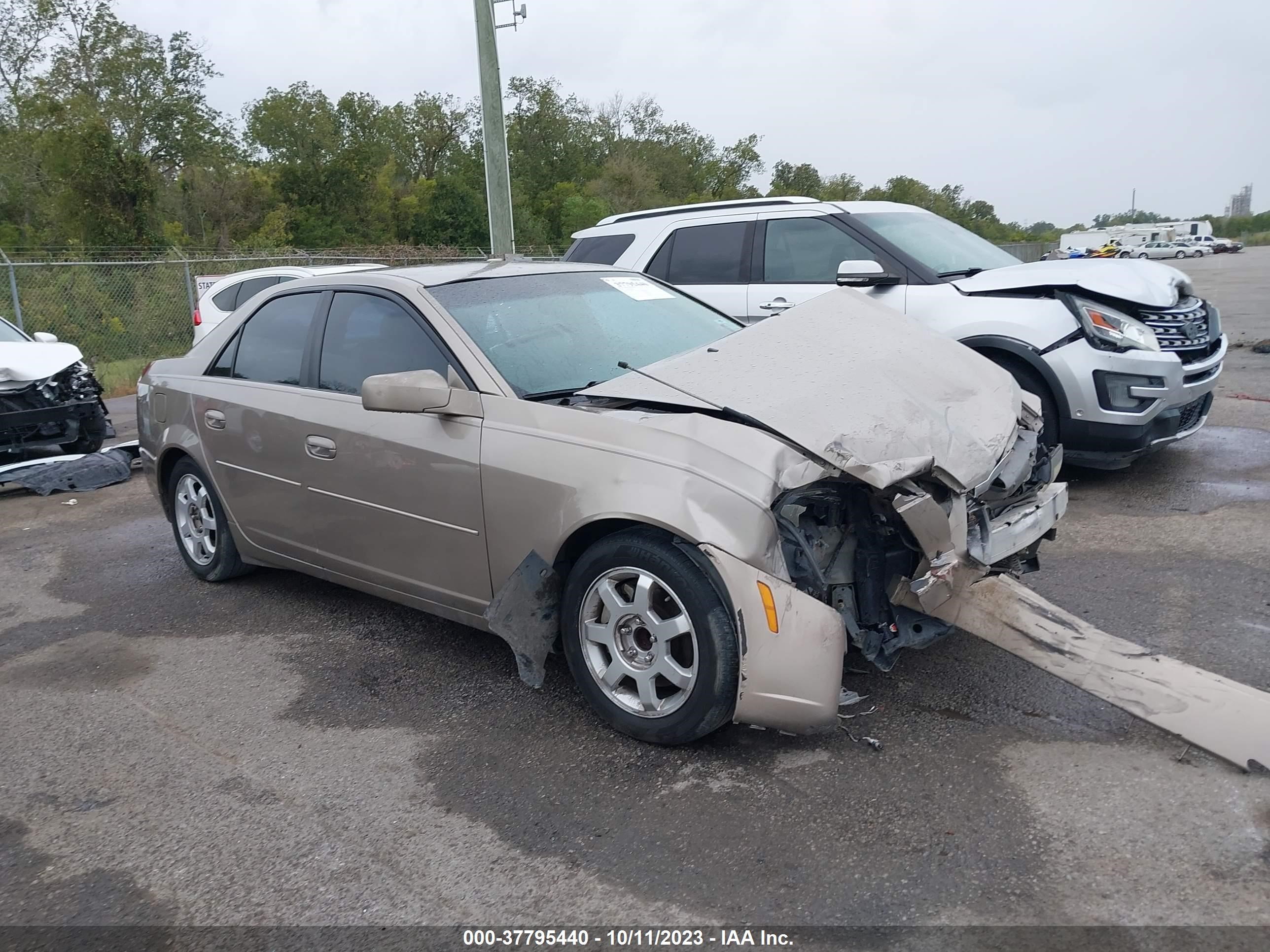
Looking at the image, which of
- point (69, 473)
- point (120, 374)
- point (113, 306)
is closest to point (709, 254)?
point (69, 473)

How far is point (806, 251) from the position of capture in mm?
7352

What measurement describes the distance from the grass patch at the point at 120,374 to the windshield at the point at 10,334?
232 inches

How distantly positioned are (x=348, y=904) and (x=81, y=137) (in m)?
30.6

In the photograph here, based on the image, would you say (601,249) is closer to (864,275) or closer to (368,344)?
(864,275)

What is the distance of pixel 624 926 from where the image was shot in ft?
8.43

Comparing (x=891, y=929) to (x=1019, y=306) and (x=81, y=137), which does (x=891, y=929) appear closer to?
(x=1019, y=306)

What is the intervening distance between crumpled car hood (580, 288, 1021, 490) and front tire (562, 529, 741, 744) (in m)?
0.57

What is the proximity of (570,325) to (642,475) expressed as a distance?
1.26 metres

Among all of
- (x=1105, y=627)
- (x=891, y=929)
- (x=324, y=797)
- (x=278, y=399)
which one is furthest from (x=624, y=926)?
(x=278, y=399)

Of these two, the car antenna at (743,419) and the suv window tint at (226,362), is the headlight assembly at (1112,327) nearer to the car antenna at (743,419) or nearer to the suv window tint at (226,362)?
the car antenna at (743,419)

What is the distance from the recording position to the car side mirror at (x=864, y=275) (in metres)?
6.49

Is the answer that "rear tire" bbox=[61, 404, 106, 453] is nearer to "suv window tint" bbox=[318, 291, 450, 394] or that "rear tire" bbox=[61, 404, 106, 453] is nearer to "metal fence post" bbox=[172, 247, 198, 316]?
"suv window tint" bbox=[318, 291, 450, 394]

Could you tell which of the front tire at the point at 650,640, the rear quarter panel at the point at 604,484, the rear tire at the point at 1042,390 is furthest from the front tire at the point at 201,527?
the rear tire at the point at 1042,390

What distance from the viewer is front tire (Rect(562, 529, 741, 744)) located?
10.6 feet
